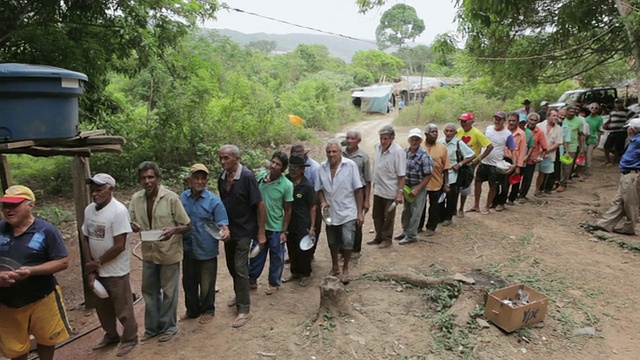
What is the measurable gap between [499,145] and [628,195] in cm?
187

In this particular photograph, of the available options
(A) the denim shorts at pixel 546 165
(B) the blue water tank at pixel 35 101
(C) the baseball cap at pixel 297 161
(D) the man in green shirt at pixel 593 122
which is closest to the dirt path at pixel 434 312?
(C) the baseball cap at pixel 297 161

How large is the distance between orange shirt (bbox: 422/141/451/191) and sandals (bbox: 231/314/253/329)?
3.19 metres

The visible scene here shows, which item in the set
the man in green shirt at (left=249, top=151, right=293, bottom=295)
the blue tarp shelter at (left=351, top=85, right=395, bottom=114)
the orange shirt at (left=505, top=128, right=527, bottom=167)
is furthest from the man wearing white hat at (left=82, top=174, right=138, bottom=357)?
the blue tarp shelter at (left=351, top=85, right=395, bottom=114)

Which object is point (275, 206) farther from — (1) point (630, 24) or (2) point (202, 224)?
(1) point (630, 24)

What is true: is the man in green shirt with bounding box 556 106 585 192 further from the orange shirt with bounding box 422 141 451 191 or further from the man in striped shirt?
the orange shirt with bounding box 422 141 451 191

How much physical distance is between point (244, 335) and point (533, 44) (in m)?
9.26

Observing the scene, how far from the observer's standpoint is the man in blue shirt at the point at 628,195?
5836mm

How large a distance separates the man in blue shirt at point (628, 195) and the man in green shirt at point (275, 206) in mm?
4940

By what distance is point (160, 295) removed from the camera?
380 cm

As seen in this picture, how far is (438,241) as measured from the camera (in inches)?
231

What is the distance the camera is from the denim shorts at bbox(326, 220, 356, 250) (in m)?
4.61

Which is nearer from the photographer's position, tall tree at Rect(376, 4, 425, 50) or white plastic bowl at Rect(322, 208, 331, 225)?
white plastic bowl at Rect(322, 208, 331, 225)

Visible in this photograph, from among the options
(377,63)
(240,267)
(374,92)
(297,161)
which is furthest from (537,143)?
(377,63)

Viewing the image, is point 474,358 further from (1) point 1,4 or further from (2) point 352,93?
(2) point 352,93
